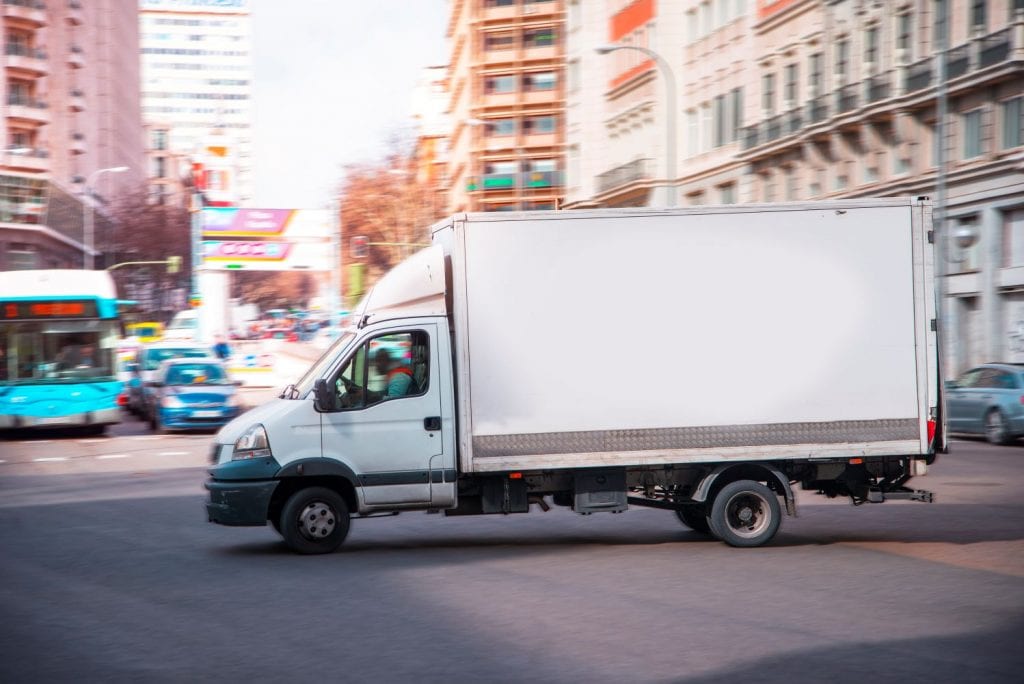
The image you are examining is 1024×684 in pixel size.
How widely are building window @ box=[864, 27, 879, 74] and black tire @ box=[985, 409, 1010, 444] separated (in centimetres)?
1906

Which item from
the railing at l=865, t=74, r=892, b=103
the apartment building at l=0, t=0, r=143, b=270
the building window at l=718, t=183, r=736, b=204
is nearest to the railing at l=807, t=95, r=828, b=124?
the railing at l=865, t=74, r=892, b=103

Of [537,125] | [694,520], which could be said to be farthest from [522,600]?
[537,125]

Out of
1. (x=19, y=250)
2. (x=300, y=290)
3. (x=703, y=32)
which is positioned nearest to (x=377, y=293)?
(x=703, y=32)

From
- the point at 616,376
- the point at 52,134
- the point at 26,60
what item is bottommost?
the point at 616,376

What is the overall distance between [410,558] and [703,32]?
4550 cm

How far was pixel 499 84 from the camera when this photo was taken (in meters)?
101

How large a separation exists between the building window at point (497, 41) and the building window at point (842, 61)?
58587 mm

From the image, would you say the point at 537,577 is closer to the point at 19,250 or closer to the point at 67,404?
the point at 67,404

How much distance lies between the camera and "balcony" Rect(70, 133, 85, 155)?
9431cm

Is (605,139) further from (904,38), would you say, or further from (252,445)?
(252,445)

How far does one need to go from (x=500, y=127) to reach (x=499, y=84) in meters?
3.10

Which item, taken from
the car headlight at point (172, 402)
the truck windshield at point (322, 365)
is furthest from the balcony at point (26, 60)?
the truck windshield at point (322, 365)

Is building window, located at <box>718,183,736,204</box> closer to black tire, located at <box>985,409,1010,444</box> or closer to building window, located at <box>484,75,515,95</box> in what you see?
black tire, located at <box>985,409,1010,444</box>

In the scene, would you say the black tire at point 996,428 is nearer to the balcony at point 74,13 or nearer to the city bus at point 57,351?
the city bus at point 57,351
